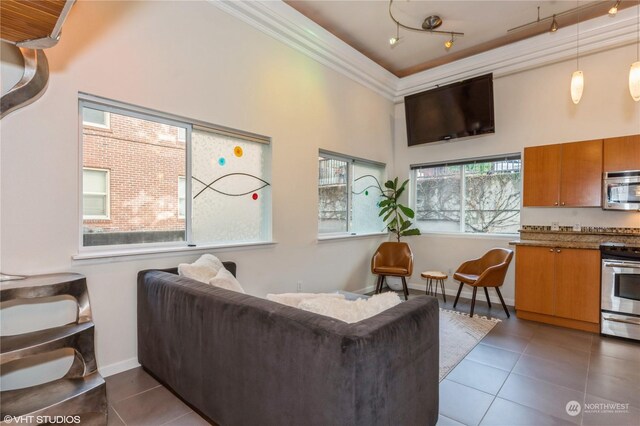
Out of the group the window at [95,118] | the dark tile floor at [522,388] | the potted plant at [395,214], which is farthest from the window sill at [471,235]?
the window at [95,118]

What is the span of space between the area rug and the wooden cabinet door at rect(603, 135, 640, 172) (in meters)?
2.33

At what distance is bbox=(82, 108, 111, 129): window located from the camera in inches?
97.7

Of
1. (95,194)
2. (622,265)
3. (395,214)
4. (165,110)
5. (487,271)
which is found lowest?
(487,271)

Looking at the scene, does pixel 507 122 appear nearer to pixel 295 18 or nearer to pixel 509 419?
pixel 295 18

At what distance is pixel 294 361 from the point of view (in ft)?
4.64

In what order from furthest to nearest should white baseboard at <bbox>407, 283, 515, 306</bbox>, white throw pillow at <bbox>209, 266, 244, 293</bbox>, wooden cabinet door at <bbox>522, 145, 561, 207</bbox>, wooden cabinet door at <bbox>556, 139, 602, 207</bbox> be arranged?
white baseboard at <bbox>407, 283, 515, 306</bbox> < wooden cabinet door at <bbox>522, 145, 561, 207</bbox> < wooden cabinet door at <bbox>556, 139, 602, 207</bbox> < white throw pillow at <bbox>209, 266, 244, 293</bbox>

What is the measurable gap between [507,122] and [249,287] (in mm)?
4462

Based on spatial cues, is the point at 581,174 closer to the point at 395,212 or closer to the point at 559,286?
the point at 559,286

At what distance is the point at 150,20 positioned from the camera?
2.70 m

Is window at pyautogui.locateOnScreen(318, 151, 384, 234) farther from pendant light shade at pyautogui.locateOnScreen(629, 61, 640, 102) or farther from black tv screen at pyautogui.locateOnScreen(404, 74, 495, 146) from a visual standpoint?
pendant light shade at pyautogui.locateOnScreen(629, 61, 640, 102)

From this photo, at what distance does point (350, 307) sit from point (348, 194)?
11.4ft

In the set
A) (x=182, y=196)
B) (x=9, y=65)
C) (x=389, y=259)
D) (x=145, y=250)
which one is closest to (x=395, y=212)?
(x=389, y=259)

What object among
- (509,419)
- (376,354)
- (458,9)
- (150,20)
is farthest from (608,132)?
(150,20)

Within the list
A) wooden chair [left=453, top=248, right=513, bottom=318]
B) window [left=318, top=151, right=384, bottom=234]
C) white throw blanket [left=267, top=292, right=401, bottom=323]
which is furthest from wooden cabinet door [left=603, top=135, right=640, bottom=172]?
white throw blanket [left=267, top=292, right=401, bottom=323]
